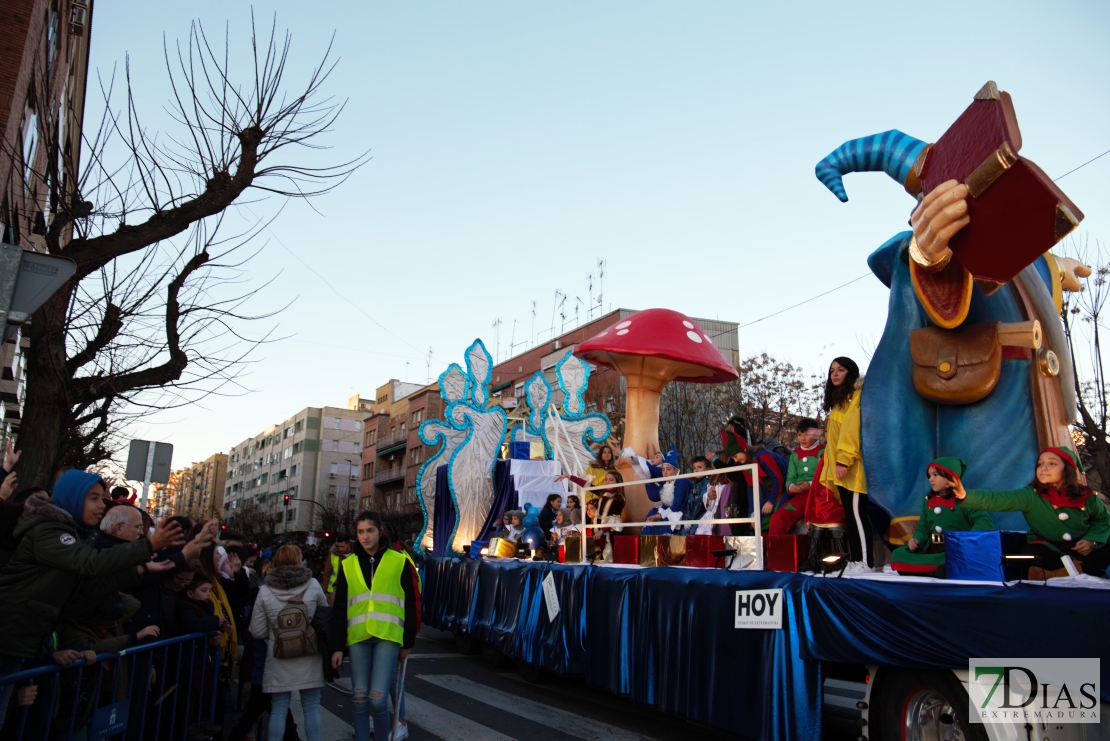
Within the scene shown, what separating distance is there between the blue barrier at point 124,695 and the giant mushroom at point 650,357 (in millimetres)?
7200

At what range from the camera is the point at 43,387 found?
284 inches

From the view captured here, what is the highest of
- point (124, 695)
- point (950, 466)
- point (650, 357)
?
point (650, 357)

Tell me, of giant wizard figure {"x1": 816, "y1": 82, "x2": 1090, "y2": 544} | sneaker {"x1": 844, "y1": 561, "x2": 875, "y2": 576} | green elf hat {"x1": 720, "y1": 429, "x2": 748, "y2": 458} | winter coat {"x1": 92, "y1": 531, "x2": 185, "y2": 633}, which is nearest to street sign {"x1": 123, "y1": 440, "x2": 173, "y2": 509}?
winter coat {"x1": 92, "y1": 531, "x2": 185, "y2": 633}

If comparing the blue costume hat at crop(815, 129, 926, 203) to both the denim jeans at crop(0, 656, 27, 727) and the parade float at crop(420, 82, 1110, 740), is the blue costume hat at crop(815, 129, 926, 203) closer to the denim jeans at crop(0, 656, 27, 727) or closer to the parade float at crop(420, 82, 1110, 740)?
the parade float at crop(420, 82, 1110, 740)

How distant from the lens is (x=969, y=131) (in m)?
5.35

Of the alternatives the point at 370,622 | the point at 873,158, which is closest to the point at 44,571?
the point at 370,622

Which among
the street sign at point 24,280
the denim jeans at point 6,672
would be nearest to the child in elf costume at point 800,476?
the denim jeans at point 6,672

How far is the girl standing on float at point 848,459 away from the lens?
20.5 ft

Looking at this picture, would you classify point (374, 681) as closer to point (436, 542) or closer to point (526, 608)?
point (526, 608)

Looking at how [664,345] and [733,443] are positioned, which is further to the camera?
[664,345]

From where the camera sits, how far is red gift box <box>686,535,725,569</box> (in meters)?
7.07

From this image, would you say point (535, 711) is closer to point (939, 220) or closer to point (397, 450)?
point (939, 220)

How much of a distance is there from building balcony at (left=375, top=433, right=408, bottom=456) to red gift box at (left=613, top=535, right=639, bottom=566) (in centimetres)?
5556

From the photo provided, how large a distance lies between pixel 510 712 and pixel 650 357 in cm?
581
